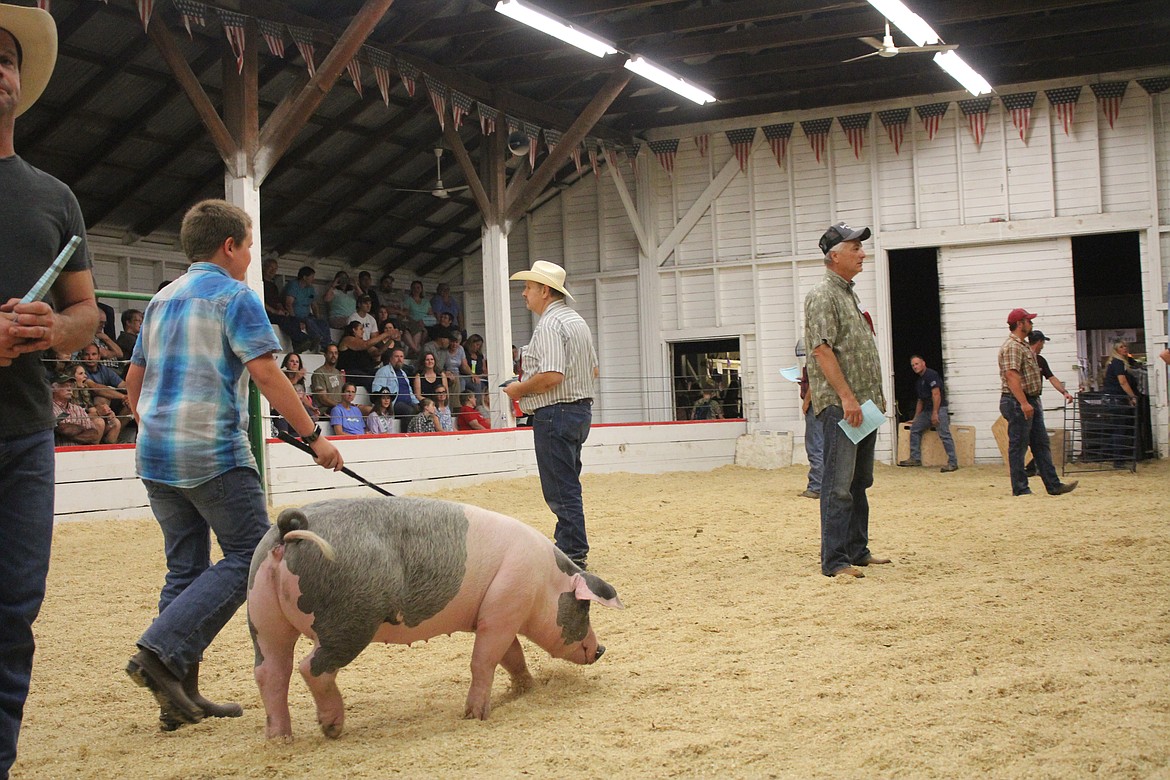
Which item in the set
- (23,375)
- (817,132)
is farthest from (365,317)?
(23,375)

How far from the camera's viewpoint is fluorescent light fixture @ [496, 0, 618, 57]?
1009 centimetres

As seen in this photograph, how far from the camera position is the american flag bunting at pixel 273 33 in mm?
10266

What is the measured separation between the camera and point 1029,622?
3.87m

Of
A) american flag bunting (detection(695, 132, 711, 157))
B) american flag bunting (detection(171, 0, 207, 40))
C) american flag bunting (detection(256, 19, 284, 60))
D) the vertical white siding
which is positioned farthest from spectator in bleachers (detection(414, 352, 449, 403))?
the vertical white siding

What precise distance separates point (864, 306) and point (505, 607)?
44.3 ft

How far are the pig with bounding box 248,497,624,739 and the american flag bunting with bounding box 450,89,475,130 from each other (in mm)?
10409

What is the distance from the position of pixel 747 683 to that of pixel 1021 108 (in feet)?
45.0

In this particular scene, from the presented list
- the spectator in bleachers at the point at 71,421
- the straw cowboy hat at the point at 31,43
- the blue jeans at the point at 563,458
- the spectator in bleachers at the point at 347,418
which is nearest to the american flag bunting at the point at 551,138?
the spectator in bleachers at the point at 347,418

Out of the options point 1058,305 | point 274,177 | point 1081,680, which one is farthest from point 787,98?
point 1081,680

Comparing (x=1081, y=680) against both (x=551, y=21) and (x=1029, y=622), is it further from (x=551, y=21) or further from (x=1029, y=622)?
(x=551, y=21)

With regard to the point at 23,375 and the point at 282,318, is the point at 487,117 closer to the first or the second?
the point at 282,318

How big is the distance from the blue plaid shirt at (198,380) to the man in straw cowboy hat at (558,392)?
2.20 meters

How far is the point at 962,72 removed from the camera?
12.8 metres

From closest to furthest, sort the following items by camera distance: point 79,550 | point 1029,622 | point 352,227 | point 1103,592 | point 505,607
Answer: point 505,607 < point 1029,622 < point 1103,592 < point 79,550 < point 352,227
